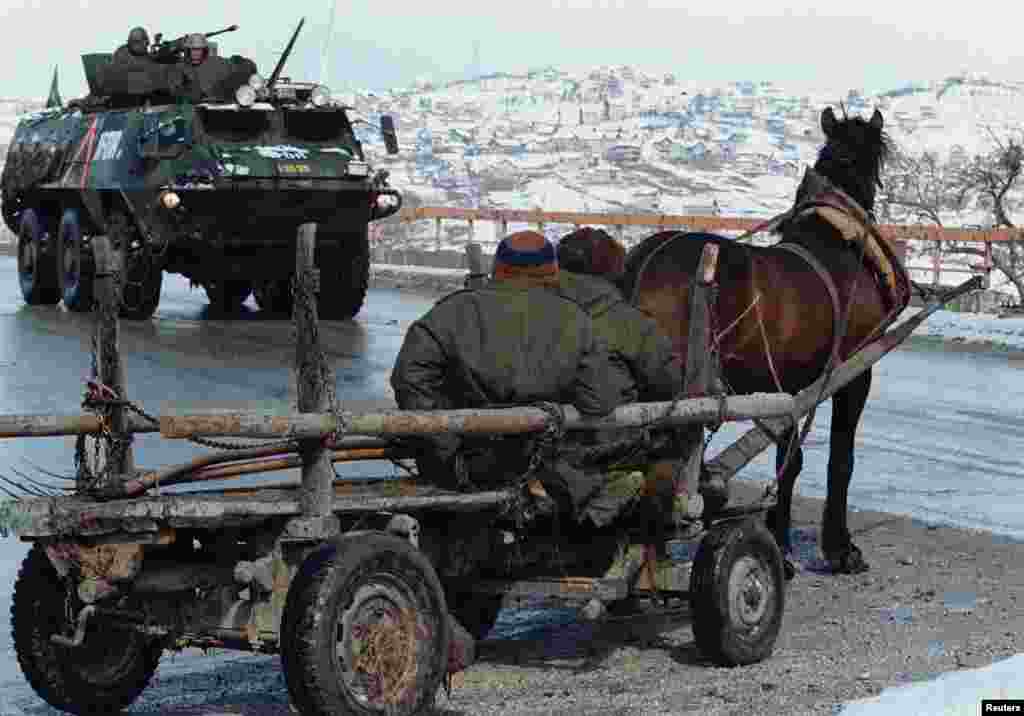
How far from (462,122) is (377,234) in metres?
108

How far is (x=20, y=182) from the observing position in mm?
28516

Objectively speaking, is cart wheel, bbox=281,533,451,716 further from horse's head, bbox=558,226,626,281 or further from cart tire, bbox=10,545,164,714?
horse's head, bbox=558,226,626,281

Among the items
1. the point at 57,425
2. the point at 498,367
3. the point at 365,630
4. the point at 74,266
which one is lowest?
the point at 74,266

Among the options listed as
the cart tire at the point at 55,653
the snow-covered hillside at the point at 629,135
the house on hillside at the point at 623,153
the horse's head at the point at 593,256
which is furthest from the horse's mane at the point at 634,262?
the house on hillside at the point at 623,153

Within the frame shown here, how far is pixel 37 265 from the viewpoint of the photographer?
27.7m

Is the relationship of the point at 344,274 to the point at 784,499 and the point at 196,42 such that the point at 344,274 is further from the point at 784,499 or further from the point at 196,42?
the point at 784,499

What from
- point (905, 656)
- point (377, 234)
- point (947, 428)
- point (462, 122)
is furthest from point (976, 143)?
point (905, 656)

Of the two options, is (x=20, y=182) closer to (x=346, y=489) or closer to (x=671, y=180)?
(x=346, y=489)

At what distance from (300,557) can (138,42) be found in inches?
815

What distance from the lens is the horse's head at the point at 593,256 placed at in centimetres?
861

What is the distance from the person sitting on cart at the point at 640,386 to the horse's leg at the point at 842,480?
249cm

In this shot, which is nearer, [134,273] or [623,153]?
[134,273]

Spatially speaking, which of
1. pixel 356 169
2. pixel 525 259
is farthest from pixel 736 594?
pixel 356 169

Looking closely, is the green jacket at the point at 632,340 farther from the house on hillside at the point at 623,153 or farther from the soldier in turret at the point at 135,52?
Answer: the house on hillside at the point at 623,153
